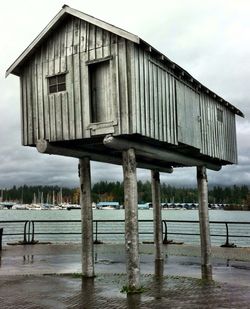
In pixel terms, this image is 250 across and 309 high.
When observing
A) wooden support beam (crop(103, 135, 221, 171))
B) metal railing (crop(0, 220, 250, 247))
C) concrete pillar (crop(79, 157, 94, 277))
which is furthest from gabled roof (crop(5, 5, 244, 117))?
metal railing (crop(0, 220, 250, 247))

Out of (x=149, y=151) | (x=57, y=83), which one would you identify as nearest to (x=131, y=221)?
(x=149, y=151)

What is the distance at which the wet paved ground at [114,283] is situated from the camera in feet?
32.4

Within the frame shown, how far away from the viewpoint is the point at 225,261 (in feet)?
56.2

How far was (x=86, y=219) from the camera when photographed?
13.5m

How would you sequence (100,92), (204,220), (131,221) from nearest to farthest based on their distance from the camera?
(131,221), (100,92), (204,220)

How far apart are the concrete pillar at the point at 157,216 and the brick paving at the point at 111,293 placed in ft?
12.2

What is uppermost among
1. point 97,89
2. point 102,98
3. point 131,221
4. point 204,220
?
point 97,89

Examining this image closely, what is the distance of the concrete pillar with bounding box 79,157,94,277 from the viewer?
13.3 meters

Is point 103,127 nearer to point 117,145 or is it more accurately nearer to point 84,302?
point 117,145

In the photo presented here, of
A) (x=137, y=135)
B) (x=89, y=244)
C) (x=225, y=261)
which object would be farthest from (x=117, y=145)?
(x=225, y=261)

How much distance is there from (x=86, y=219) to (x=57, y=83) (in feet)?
13.0

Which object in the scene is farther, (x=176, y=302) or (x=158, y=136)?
(x=158, y=136)

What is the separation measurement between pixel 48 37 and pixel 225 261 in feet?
33.1

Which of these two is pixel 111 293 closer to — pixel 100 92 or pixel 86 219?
pixel 86 219
